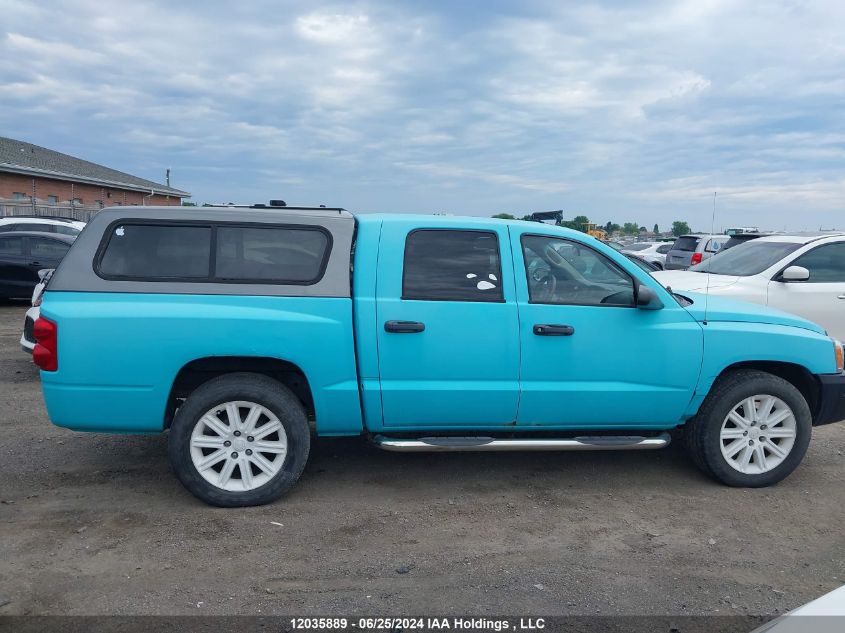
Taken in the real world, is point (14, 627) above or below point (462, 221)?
below

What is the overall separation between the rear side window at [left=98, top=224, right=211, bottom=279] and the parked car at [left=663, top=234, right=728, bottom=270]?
15591 mm

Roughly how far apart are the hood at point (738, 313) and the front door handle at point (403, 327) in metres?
1.87

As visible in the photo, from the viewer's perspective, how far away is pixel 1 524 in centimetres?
414

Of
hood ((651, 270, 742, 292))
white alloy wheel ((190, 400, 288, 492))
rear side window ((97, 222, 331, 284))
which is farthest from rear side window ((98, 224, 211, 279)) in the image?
hood ((651, 270, 742, 292))

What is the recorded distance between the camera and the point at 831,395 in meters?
5.00

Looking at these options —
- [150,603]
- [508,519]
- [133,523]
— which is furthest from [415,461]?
[150,603]

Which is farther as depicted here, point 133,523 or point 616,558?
point 133,523

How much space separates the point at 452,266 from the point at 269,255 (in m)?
1.18

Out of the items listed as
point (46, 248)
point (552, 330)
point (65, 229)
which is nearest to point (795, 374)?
point (552, 330)

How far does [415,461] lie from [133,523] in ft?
6.67

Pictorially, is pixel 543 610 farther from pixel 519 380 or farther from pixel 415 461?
pixel 415 461

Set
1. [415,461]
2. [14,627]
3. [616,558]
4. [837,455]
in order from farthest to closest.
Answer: [837,455], [415,461], [616,558], [14,627]

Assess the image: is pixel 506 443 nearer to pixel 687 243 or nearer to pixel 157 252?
pixel 157 252

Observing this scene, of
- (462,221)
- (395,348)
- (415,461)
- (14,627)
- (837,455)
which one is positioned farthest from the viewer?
(837,455)
